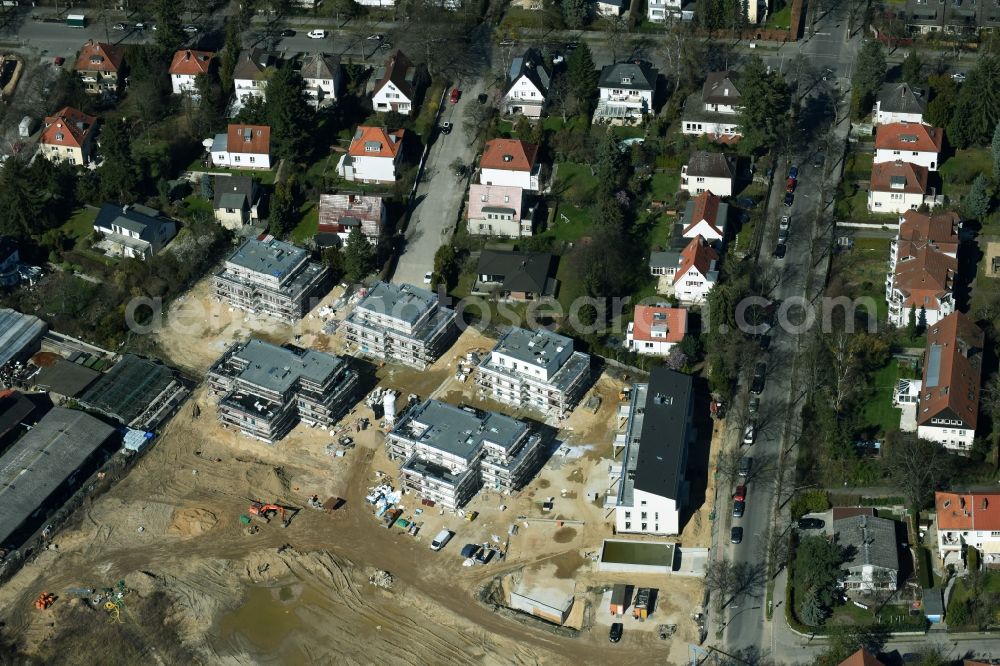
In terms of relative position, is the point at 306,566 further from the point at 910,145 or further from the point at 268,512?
the point at 910,145

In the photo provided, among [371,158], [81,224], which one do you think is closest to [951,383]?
[371,158]

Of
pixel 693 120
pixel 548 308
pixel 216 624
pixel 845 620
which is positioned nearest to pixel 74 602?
pixel 216 624

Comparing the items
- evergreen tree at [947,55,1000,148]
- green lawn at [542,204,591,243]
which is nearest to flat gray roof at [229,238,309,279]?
green lawn at [542,204,591,243]

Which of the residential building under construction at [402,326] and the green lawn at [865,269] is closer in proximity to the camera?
the residential building under construction at [402,326]

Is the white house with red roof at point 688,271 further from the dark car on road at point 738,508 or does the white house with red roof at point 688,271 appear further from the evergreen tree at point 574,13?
the evergreen tree at point 574,13

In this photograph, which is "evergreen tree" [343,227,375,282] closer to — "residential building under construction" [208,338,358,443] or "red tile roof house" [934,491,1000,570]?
"residential building under construction" [208,338,358,443]

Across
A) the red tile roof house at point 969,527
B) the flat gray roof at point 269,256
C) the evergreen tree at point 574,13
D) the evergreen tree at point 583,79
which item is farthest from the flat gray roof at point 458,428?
the evergreen tree at point 574,13

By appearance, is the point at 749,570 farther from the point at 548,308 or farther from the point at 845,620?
Answer: the point at 548,308
